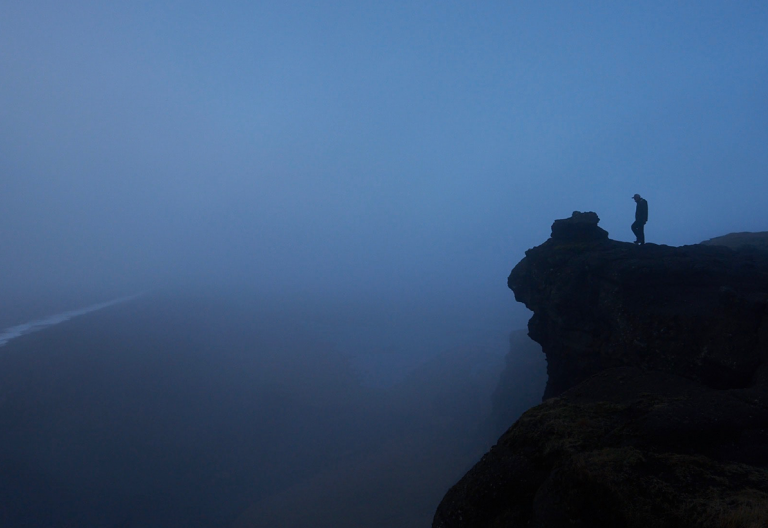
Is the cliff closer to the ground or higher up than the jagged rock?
closer to the ground

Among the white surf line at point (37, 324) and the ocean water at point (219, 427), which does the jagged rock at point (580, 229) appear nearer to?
the ocean water at point (219, 427)

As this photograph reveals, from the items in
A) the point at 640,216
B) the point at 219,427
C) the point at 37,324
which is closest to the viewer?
the point at 640,216

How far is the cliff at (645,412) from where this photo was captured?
7.29 meters

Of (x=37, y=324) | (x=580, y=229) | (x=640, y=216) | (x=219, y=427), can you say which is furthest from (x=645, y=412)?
(x=37, y=324)

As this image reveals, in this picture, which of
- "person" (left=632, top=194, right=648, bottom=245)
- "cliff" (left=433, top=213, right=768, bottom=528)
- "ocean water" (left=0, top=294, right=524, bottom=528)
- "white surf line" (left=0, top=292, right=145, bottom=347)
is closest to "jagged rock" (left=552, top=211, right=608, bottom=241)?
"person" (left=632, top=194, right=648, bottom=245)

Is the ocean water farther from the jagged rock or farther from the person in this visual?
the person

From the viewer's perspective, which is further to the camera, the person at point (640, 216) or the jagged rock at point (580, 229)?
the jagged rock at point (580, 229)

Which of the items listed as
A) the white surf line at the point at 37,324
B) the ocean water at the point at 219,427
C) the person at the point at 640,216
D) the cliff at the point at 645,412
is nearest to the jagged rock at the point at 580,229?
the person at the point at 640,216

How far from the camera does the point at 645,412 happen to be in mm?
10250

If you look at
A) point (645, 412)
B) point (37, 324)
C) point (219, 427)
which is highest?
point (37, 324)

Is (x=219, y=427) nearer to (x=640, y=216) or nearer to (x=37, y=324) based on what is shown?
(x=37, y=324)

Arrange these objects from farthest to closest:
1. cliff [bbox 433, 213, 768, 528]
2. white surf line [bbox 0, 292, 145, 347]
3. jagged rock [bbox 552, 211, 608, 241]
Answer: white surf line [bbox 0, 292, 145, 347] < jagged rock [bbox 552, 211, 608, 241] < cliff [bbox 433, 213, 768, 528]

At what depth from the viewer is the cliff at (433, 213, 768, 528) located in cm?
729

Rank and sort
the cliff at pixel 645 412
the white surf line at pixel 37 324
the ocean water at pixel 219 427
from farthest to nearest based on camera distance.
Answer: the white surf line at pixel 37 324 → the ocean water at pixel 219 427 → the cliff at pixel 645 412
